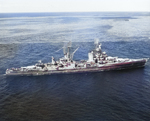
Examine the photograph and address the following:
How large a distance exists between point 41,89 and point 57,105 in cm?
1616

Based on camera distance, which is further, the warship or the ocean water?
the warship

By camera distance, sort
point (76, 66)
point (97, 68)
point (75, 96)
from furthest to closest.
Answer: point (76, 66), point (97, 68), point (75, 96)

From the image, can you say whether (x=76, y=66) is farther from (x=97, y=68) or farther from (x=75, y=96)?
(x=75, y=96)

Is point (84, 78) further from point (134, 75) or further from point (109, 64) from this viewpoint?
point (134, 75)

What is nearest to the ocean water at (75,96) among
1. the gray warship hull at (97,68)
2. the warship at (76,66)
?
the gray warship hull at (97,68)

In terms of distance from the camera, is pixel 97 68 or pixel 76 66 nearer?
pixel 97 68

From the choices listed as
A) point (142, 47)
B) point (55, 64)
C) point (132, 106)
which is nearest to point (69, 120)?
point (132, 106)

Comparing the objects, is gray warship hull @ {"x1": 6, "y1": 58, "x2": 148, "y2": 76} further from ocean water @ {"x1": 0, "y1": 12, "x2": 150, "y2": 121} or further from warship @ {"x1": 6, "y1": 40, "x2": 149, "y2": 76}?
ocean water @ {"x1": 0, "y1": 12, "x2": 150, "y2": 121}

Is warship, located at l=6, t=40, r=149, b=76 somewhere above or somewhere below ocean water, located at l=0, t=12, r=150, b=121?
above

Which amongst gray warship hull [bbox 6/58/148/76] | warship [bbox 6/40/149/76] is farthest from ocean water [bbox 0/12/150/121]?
warship [bbox 6/40/149/76]

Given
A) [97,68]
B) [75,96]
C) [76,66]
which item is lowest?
[75,96]

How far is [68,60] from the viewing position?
9812 cm

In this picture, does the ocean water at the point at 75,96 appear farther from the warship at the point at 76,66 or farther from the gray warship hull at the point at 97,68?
the warship at the point at 76,66

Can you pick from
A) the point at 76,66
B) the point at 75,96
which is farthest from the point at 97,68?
the point at 75,96
